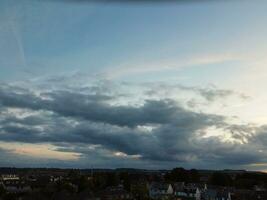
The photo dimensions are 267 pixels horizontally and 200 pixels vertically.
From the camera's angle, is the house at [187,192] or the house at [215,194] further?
the house at [187,192]

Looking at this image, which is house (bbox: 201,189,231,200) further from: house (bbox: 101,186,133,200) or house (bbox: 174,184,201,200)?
house (bbox: 101,186,133,200)

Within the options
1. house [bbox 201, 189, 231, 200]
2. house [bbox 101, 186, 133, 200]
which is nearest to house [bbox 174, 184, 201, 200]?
house [bbox 201, 189, 231, 200]

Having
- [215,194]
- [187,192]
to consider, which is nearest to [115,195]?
[215,194]

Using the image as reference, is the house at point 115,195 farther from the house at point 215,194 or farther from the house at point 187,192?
the house at point 215,194

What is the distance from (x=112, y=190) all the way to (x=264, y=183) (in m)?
46.9

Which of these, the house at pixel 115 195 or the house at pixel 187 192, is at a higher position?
the house at pixel 187 192

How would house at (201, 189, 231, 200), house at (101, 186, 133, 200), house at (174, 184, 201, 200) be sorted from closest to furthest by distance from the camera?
1. house at (101, 186, 133, 200)
2. house at (201, 189, 231, 200)
3. house at (174, 184, 201, 200)

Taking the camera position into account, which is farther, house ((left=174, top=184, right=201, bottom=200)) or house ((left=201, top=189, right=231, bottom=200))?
house ((left=174, top=184, right=201, bottom=200))

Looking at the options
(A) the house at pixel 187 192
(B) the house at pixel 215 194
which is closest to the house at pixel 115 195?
(A) the house at pixel 187 192

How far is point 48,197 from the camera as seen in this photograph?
70750 mm

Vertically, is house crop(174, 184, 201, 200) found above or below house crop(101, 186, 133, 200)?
above

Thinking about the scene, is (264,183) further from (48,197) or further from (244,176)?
(48,197)

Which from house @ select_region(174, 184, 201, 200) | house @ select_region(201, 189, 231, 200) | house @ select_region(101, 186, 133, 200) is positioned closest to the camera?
house @ select_region(101, 186, 133, 200)

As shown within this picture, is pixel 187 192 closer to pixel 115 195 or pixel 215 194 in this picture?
pixel 215 194
